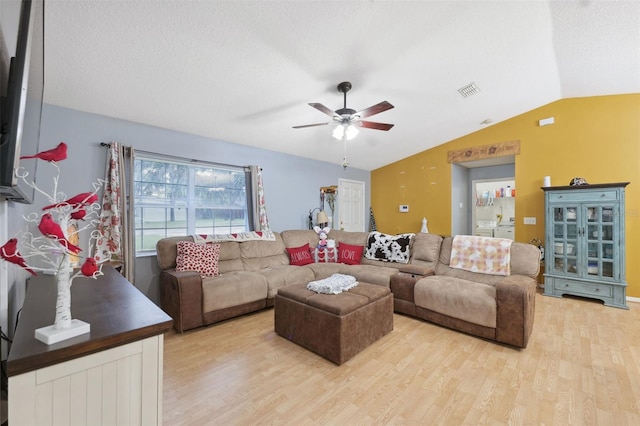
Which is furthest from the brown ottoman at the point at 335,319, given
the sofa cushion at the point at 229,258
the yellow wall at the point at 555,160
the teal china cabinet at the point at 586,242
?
the yellow wall at the point at 555,160

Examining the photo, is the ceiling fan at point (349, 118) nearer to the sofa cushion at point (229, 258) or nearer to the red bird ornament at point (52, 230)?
the sofa cushion at point (229, 258)

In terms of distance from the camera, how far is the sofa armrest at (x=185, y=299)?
2.74m

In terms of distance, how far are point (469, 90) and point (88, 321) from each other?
14.1ft

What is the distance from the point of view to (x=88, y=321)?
1095 millimetres

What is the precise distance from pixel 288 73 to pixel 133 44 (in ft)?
4.26

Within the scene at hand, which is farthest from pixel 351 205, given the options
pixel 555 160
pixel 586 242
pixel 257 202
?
pixel 586 242

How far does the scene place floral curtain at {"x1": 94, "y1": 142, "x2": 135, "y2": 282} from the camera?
2971 millimetres

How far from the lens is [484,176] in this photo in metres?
6.04

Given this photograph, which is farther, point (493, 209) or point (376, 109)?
point (493, 209)

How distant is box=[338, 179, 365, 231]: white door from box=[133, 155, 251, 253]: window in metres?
2.25

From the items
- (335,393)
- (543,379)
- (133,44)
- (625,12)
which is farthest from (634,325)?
(133,44)

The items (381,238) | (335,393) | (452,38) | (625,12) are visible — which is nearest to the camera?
(335,393)

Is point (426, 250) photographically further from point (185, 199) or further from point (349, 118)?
point (185, 199)

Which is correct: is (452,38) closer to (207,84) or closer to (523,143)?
(207,84)
